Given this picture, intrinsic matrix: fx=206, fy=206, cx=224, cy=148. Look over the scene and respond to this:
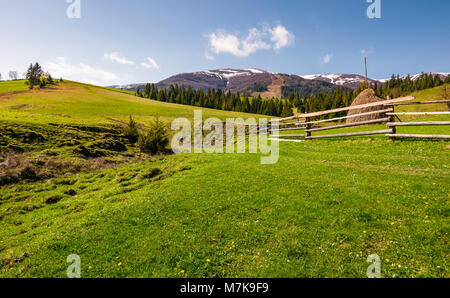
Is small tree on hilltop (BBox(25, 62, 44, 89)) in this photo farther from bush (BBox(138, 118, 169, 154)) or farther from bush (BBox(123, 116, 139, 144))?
bush (BBox(138, 118, 169, 154))

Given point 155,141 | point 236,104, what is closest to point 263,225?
point 155,141

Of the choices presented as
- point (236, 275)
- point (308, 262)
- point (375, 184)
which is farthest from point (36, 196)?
point (375, 184)

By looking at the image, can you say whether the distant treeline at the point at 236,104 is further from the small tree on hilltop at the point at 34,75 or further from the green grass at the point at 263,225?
the green grass at the point at 263,225

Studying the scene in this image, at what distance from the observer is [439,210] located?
647 cm

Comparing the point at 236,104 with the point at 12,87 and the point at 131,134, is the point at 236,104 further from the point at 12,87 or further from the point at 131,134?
the point at 12,87

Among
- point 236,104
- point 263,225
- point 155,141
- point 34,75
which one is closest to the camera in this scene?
point 263,225

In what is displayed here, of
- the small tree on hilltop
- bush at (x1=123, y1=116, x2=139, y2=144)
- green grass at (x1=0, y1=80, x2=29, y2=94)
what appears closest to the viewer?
bush at (x1=123, y1=116, x2=139, y2=144)

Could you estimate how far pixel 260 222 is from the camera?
7504 millimetres

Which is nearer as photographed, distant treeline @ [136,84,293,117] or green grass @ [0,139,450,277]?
green grass @ [0,139,450,277]

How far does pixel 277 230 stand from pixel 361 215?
2894mm

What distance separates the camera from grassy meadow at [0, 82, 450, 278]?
5.51m

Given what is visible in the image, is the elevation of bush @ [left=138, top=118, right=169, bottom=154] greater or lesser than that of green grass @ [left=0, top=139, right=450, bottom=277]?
greater

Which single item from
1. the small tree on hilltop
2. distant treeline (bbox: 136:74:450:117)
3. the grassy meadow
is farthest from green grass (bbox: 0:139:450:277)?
the small tree on hilltop
